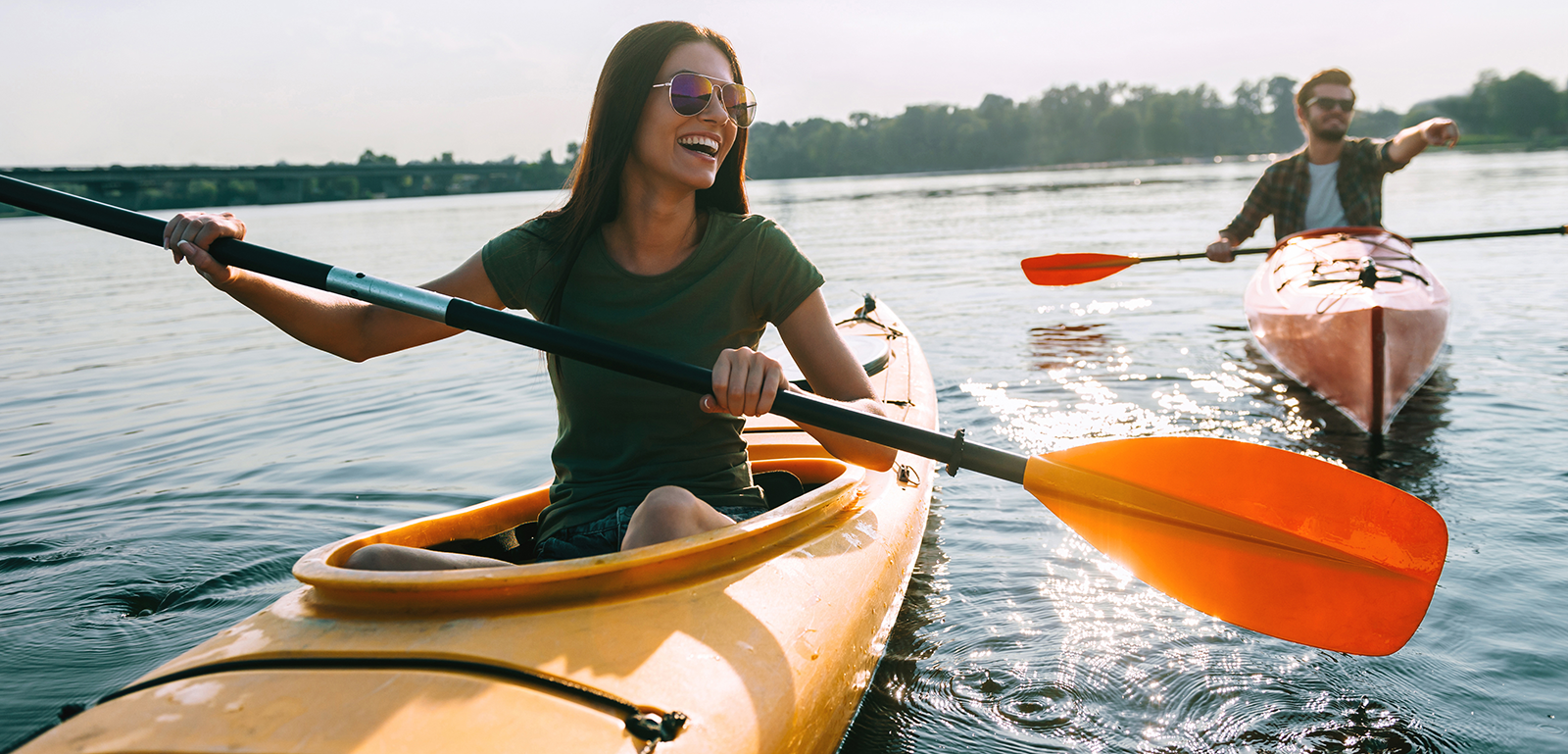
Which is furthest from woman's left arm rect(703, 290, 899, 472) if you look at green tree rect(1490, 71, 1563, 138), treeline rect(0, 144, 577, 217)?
green tree rect(1490, 71, 1563, 138)

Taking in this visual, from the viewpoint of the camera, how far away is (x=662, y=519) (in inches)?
81.4

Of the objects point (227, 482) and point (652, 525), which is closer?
point (652, 525)

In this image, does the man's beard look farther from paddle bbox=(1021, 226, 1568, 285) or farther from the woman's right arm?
the woman's right arm

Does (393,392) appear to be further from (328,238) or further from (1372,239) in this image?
(328,238)

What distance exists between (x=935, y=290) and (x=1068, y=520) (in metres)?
9.40

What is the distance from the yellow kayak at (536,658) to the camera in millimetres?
1472

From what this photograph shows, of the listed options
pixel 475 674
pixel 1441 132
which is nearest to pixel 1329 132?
pixel 1441 132

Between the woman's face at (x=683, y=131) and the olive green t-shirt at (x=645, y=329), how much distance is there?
17 centimetres

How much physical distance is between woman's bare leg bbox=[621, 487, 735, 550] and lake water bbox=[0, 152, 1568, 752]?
34.0 inches

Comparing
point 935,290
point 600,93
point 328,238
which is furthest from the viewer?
point 328,238

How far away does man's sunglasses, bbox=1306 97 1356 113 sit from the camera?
21.9 ft

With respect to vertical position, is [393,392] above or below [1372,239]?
below

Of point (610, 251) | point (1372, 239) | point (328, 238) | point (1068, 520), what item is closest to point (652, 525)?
point (610, 251)

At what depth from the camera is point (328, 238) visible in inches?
1142
